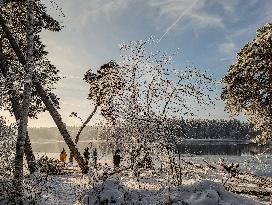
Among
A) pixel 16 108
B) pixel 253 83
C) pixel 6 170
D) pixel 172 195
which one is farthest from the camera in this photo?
pixel 253 83

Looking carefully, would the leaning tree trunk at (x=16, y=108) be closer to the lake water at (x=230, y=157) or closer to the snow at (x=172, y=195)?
the lake water at (x=230, y=157)

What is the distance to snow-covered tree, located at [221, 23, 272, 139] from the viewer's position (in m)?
20.0

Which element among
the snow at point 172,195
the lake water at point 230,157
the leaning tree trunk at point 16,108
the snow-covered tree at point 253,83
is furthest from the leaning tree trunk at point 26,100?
the snow-covered tree at point 253,83

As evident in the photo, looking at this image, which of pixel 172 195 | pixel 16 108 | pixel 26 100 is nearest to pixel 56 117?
pixel 16 108

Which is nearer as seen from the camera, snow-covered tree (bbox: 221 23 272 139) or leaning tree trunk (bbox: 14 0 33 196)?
leaning tree trunk (bbox: 14 0 33 196)

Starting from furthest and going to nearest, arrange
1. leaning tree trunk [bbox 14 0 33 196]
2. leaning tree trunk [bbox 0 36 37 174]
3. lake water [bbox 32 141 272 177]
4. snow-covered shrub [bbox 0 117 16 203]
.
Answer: lake water [bbox 32 141 272 177] < leaning tree trunk [bbox 0 36 37 174] < snow-covered shrub [bbox 0 117 16 203] < leaning tree trunk [bbox 14 0 33 196]

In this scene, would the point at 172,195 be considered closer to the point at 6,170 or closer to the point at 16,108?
the point at 6,170

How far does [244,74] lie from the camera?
68.3 feet

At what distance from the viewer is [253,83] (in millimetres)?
20750

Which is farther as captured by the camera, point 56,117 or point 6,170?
point 56,117

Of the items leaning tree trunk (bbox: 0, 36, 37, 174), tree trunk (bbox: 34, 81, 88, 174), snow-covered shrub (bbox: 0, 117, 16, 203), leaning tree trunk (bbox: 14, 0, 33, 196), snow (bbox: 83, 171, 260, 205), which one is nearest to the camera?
snow (bbox: 83, 171, 260, 205)

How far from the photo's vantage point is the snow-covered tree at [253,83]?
20033mm

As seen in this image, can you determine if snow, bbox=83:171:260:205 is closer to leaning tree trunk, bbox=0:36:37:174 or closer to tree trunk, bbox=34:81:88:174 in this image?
tree trunk, bbox=34:81:88:174

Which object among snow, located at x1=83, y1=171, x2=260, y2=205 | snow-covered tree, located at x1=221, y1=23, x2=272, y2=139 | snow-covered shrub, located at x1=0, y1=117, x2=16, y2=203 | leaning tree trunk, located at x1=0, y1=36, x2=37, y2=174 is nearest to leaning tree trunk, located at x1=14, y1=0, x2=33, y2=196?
snow-covered shrub, located at x1=0, y1=117, x2=16, y2=203
